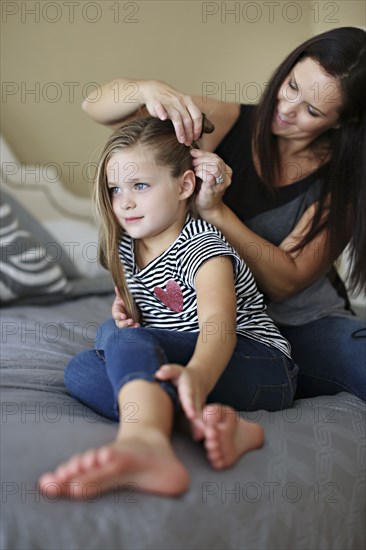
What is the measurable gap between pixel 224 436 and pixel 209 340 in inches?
6.6

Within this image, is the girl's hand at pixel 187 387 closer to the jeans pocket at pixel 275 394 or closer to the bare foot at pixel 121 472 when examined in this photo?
the bare foot at pixel 121 472

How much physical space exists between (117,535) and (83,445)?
157 mm

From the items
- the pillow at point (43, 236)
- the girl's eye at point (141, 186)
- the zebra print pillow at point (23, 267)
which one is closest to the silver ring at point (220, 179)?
the girl's eye at point (141, 186)

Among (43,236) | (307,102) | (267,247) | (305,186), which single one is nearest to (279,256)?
(267,247)

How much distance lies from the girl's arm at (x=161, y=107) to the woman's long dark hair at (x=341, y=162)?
0.10 metres

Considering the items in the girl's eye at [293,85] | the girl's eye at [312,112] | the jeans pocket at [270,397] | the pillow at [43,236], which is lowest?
the pillow at [43,236]

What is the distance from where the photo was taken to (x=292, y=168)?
5.54 ft

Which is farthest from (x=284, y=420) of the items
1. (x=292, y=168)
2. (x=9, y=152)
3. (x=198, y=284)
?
(x=9, y=152)

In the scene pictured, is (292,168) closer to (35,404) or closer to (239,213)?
(239,213)

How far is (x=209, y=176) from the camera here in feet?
4.29

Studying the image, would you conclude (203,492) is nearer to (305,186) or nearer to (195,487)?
(195,487)

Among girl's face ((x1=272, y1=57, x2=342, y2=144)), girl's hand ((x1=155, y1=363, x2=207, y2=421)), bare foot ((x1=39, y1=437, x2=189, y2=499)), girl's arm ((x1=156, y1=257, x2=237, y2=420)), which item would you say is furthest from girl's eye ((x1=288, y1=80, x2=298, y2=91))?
bare foot ((x1=39, y1=437, x2=189, y2=499))

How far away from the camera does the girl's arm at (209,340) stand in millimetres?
957

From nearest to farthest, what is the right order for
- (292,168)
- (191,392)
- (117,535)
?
1. (117,535)
2. (191,392)
3. (292,168)
